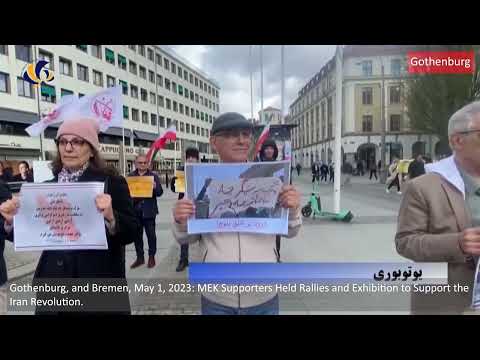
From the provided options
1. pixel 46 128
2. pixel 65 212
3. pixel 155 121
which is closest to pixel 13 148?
pixel 46 128

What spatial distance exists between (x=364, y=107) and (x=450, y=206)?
11.6 feet

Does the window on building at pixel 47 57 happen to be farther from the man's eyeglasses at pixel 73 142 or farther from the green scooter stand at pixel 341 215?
the green scooter stand at pixel 341 215

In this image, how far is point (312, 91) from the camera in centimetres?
361

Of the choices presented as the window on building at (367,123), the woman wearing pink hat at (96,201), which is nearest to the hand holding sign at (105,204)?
the woman wearing pink hat at (96,201)

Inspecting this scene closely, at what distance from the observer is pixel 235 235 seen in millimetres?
1754

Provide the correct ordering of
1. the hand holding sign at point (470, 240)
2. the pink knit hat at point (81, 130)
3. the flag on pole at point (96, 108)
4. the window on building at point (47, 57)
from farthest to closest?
the flag on pole at point (96, 108) → the window on building at point (47, 57) → the pink knit hat at point (81, 130) → the hand holding sign at point (470, 240)

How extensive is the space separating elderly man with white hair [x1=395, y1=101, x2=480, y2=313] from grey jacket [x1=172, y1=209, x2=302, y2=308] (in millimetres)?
654

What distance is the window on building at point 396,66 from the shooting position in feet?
7.53

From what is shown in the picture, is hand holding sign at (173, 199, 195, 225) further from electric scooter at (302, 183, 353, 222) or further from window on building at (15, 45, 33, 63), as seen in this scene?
electric scooter at (302, 183, 353, 222)

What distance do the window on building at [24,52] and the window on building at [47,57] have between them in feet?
0.25

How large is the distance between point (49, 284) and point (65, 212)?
0.47m

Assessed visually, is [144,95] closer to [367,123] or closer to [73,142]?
[73,142]

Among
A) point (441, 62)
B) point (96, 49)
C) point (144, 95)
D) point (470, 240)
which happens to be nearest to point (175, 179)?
point (144, 95)
